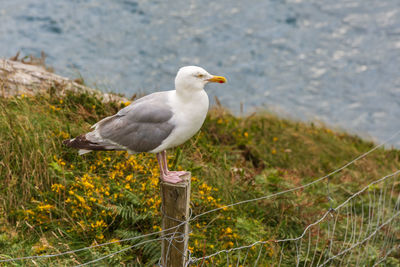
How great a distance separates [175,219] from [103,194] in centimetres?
172

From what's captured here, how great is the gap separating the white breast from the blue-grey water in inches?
469

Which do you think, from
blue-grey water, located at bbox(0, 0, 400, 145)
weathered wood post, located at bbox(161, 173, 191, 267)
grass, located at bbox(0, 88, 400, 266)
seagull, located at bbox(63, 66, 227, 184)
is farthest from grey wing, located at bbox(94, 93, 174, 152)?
blue-grey water, located at bbox(0, 0, 400, 145)

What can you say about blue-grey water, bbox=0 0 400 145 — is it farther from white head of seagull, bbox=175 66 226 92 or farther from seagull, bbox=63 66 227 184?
white head of seagull, bbox=175 66 226 92

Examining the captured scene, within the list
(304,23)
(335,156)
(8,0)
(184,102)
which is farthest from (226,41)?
(184,102)

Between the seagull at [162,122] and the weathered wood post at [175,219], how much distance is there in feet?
0.48

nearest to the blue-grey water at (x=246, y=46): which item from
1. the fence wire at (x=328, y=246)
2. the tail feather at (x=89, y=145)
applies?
the fence wire at (x=328, y=246)

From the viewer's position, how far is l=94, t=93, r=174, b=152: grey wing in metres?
3.89

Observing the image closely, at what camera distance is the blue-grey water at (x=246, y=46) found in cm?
1681

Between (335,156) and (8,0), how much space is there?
16063mm

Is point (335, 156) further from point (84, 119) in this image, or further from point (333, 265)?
point (84, 119)

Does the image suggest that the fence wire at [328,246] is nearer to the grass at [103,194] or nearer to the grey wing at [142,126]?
the grass at [103,194]

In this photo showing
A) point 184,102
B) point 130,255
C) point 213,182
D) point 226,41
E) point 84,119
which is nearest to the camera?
point 184,102

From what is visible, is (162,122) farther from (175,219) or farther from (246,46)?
(246,46)

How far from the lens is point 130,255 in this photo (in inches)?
183
